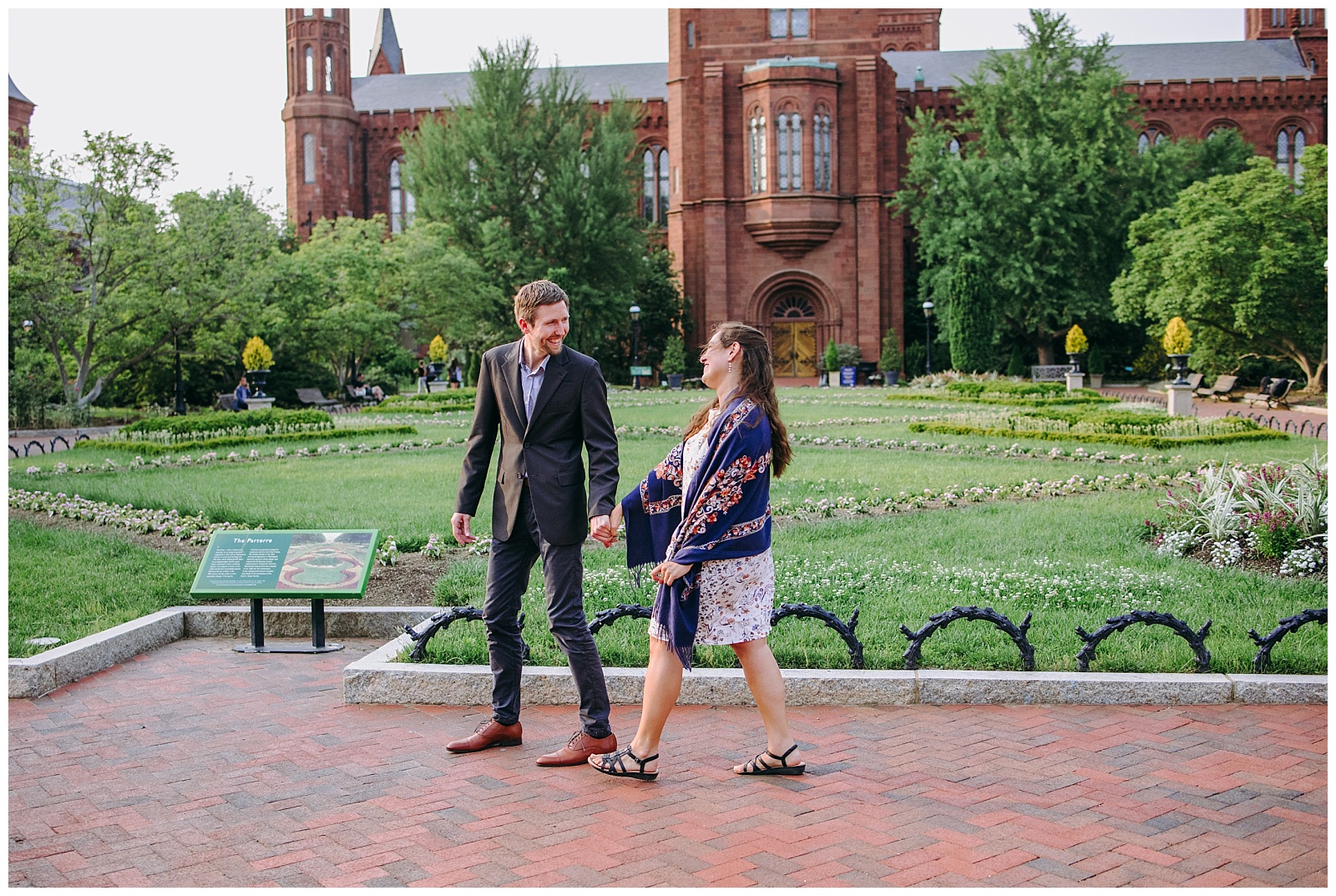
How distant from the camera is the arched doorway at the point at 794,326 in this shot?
43531 millimetres

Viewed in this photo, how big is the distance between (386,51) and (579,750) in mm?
70178

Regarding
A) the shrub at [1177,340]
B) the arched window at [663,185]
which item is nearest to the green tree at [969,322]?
the shrub at [1177,340]

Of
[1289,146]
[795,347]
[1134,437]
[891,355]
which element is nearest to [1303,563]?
[1134,437]

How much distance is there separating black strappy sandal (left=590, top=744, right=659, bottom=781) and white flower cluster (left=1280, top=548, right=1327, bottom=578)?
199 inches

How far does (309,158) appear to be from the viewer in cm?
5309

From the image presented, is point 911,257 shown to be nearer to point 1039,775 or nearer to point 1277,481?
point 1277,481

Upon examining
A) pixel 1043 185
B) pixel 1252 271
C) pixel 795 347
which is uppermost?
pixel 1043 185

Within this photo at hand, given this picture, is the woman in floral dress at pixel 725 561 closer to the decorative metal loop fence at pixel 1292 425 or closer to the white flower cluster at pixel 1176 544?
the white flower cluster at pixel 1176 544

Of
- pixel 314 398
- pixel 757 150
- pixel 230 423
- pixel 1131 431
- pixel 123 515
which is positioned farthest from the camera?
pixel 757 150

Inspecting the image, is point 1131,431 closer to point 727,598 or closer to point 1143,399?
point 1143,399

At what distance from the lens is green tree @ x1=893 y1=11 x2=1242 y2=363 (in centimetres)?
3894

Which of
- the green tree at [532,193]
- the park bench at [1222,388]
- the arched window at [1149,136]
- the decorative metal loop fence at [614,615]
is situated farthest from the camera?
the arched window at [1149,136]

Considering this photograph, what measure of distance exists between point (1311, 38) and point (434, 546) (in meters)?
56.3

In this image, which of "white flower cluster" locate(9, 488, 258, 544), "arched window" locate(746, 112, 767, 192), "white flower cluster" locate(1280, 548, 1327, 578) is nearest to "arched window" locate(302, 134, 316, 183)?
"arched window" locate(746, 112, 767, 192)
